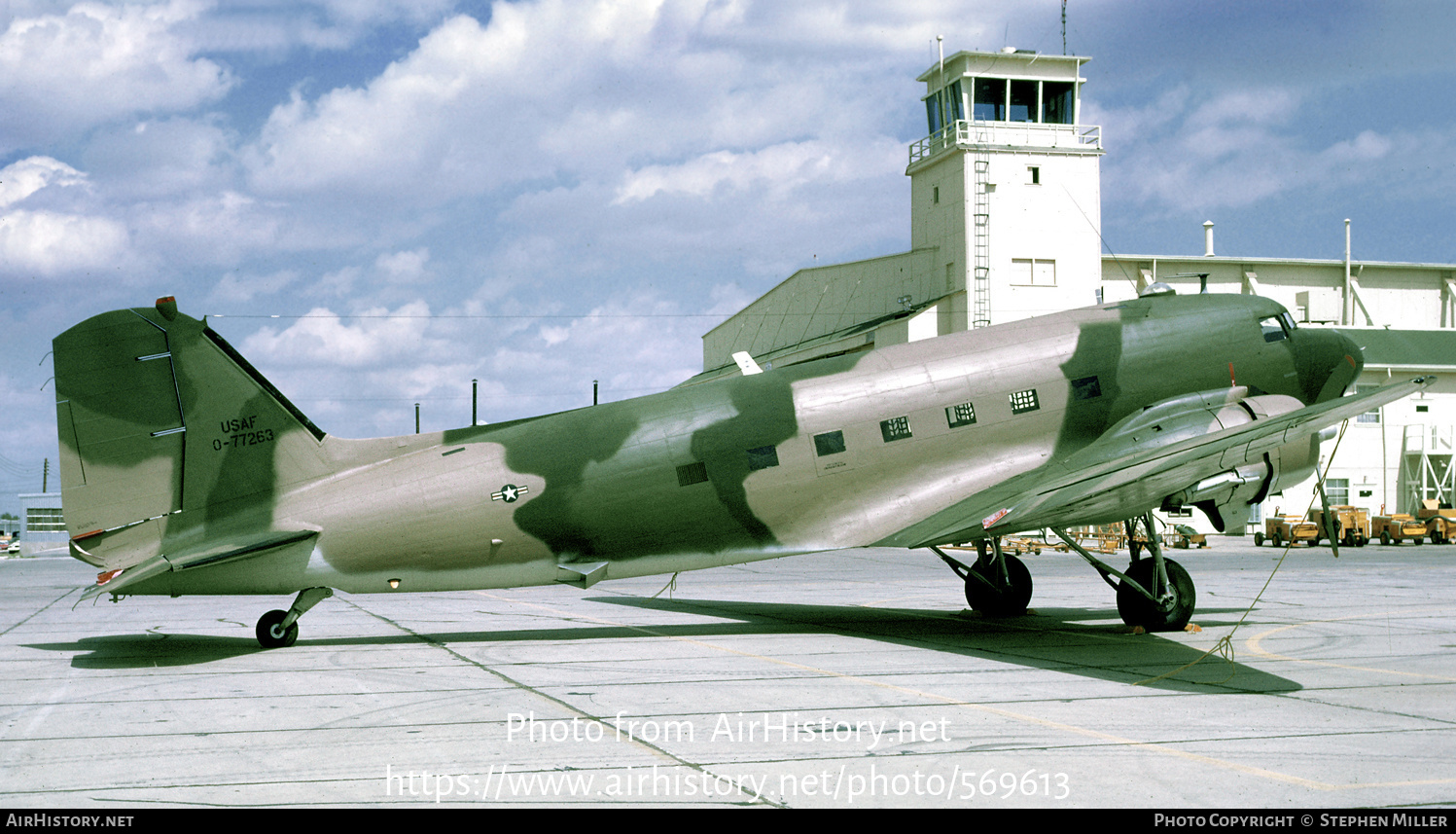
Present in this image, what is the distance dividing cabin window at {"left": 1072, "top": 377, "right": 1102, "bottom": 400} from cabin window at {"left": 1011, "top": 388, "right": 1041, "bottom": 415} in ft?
2.17

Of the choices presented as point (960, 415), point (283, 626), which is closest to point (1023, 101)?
point (960, 415)

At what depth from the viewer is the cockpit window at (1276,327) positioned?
62.3ft

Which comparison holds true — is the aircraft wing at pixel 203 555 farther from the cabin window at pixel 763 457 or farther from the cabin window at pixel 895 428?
the cabin window at pixel 895 428

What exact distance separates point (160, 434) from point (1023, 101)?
179 feet

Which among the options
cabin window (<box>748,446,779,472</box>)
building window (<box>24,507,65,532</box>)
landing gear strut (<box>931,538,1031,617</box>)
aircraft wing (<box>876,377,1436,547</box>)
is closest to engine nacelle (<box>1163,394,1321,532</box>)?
aircraft wing (<box>876,377,1436,547</box>)

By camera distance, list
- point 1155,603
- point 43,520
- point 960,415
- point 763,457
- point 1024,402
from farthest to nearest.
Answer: point 43,520
point 1024,402
point 960,415
point 763,457
point 1155,603

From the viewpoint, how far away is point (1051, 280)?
61.2m

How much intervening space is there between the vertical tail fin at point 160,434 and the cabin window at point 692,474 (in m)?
5.28

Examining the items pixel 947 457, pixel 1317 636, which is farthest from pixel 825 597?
pixel 1317 636

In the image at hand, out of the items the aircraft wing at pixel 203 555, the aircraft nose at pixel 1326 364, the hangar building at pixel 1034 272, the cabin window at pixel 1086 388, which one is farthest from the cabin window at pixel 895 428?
the hangar building at pixel 1034 272

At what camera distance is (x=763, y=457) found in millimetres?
17375

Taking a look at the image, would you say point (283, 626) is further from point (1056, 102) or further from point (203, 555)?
point (1056, 102)

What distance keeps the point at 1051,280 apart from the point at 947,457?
46.3 m
